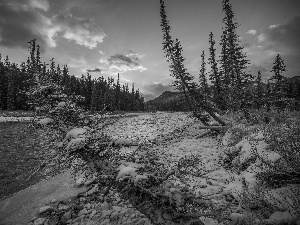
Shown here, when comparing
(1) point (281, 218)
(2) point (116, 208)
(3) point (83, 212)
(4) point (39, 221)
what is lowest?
(4) point (39, 221)

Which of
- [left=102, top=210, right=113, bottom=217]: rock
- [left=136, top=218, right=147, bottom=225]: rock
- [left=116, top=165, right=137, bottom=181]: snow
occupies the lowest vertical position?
[left=102, top=210, right=113, bottom=217]: rock

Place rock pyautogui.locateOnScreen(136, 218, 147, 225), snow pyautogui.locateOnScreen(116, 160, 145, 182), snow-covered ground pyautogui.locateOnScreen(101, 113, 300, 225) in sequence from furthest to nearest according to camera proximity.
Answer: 1. rock pyautogui.locateOnScreen(136, 218, 147, 225)
2. snow pyautogui.locateOnScreen(116, 160, 145, 182)
3. snow-covered ground pyautogui.locateOnScreen(101, 113, 300, 225)

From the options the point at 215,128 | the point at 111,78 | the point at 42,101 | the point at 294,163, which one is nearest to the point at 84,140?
the point at 42,101

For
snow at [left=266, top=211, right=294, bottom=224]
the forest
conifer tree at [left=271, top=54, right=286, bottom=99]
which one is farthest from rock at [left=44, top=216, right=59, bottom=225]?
conifer tree at [left=271, top=54, right=286, bottom=99]

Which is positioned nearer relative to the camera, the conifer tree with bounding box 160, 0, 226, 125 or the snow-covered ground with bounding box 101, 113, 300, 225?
the snow-covered ground with bounding box 101, 113, 300, 225

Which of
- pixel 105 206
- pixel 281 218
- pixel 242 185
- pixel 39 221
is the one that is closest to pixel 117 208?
pixel 105 206

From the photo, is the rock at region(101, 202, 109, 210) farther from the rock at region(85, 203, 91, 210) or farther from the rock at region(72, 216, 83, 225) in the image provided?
the rock at region(72, 216, 83, 225)

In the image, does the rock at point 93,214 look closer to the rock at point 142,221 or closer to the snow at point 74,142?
the rock at point 142,221

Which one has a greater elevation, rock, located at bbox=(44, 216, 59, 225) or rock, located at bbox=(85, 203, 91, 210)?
rock, located at bbox=(85, 203, 91, 210)

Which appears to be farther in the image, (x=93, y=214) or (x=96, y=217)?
(x=93, y=214)

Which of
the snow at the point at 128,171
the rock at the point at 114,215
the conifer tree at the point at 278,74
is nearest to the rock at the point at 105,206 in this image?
the rock at the point at 114,215

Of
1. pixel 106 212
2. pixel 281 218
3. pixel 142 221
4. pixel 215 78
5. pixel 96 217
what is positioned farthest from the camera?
pixel 215 78

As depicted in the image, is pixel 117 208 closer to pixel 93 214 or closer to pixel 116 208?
pixel 116 208

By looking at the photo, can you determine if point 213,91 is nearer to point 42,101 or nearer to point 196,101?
point 196,101
